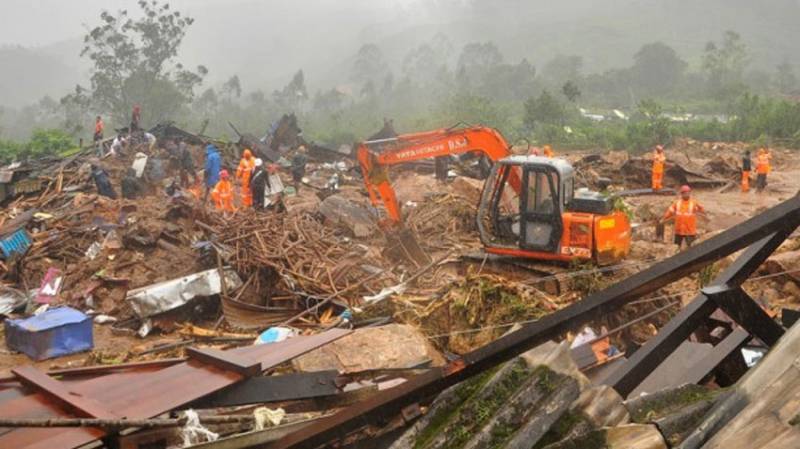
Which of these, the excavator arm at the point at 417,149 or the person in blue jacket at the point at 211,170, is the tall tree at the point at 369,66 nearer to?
the person in blue jacket at the point at 211,170

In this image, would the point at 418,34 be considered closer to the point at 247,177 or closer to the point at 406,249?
the point at 247,177

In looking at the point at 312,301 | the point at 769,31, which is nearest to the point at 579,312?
the point at 312,301

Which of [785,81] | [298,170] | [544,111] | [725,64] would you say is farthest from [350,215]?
[785,81]

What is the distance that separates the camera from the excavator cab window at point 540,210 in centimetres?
939

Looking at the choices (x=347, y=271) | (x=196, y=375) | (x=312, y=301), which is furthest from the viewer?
(x=347, y=271)

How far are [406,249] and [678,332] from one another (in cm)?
894

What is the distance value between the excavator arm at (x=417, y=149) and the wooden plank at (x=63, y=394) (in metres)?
8.56

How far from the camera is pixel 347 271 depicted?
10367 millimetres

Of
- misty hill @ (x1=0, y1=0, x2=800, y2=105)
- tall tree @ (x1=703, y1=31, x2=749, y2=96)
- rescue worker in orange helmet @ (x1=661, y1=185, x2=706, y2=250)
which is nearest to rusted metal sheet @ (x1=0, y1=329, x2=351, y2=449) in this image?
rescue worker in orange helmet @ (x1=661, y1=185, x2=706, y2=250)

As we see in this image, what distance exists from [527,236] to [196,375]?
709 cm

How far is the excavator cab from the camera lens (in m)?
9.38

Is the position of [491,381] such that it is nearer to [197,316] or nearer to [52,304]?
[197,316]

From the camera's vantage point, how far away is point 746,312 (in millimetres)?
2990

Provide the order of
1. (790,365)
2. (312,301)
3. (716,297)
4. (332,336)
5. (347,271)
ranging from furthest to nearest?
1. (347,271)
2. (312,301)
3. (332,336)
4. (716,297)
5. (790,365)
